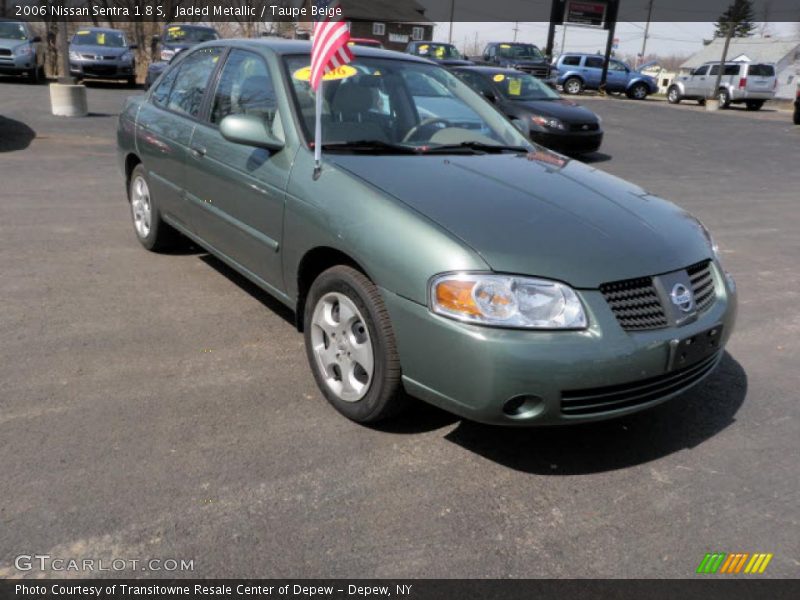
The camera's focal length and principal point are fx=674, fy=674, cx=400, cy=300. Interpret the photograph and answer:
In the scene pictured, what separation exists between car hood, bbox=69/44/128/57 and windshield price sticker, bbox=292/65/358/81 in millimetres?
17565

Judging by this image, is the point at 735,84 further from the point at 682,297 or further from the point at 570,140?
the point at 682,297

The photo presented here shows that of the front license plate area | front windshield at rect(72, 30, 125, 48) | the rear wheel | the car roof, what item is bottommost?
the rear wheel

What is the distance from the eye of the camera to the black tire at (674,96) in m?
31.7

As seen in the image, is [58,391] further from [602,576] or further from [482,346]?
[602,576]

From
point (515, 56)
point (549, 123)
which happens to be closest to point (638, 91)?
point (515, 56)

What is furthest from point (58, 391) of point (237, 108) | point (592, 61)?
point (592, 61)

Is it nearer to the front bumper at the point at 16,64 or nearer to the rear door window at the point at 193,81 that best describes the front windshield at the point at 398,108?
the rear door window at the point at 193,81

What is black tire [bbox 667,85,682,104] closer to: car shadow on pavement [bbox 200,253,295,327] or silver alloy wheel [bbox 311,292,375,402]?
car shadow on pavement [bbox 200,253,295,327]

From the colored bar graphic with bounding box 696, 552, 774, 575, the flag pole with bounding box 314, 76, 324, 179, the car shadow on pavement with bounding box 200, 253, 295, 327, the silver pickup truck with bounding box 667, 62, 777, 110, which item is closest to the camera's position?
the colored bar graphic with bounding box 696, 552, 774, 575

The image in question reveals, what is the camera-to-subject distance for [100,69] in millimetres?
18766

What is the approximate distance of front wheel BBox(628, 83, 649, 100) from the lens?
107 ft

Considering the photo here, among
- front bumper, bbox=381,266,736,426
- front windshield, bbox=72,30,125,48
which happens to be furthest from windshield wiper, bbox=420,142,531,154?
front windshield, bbox=72,30,125,48

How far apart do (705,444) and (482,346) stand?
1397 mm

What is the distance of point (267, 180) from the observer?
3588mm
